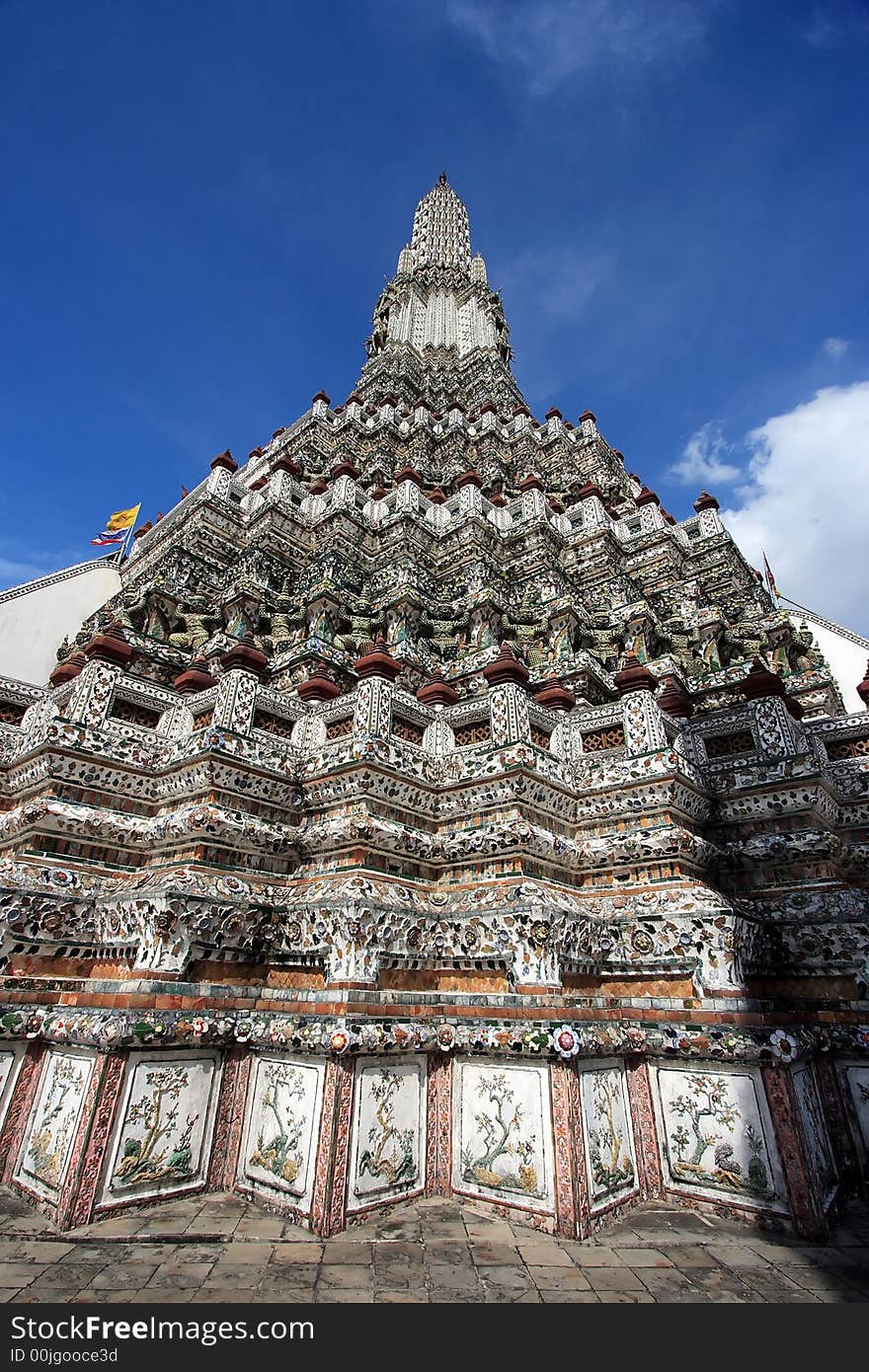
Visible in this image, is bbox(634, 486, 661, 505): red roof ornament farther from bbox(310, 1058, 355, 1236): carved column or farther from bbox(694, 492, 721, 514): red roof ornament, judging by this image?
bbox(310, 1058, 355, 1236): carved column

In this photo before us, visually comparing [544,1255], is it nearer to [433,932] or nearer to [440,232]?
[433,932]

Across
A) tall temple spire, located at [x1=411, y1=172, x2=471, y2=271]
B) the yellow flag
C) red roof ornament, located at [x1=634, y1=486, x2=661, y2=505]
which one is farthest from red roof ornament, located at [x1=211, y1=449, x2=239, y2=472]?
tall temple spire, located at [x1=411, y1=172, x2=471, y2=271]

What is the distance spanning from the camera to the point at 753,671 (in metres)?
9.67

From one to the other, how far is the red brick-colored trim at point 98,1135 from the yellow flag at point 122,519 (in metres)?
19.2

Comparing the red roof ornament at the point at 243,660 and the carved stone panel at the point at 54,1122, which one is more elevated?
the red roof ornament at the point at 243,660

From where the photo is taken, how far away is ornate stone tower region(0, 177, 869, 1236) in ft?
19.4

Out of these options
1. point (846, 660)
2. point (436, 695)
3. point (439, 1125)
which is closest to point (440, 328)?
point (846, 660)

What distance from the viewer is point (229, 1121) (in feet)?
21.0

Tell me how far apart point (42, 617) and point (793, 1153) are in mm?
16606

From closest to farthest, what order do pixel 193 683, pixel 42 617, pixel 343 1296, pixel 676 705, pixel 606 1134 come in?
1. pixel 343 1296
2. pixel 606 1134
3. pixel 193 683
4. pixel 676 705
5. pixel 42 617

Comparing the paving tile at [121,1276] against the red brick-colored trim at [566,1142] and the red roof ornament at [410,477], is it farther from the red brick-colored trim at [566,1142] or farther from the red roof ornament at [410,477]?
the red roof ornament at [410,477]

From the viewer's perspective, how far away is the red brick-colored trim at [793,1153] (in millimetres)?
5551

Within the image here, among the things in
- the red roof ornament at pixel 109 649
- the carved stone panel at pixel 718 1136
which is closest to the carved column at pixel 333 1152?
the carved stone panel at pixel 718 1136

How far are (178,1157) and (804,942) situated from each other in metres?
7.10
